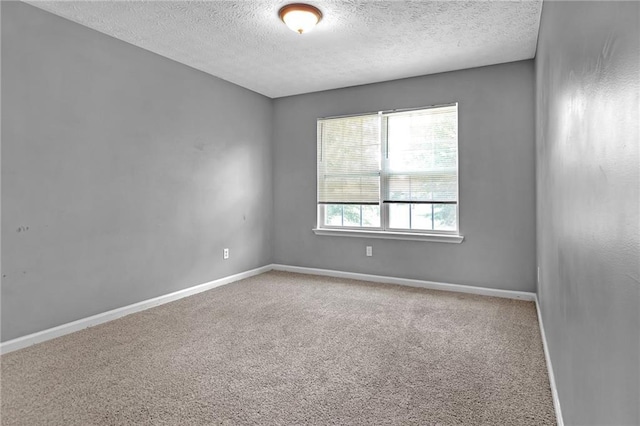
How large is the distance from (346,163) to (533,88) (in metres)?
2.27

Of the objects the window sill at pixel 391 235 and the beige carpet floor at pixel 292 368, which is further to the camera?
the window sill at pixel 391 235

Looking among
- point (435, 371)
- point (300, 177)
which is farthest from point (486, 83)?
point (435, 371)

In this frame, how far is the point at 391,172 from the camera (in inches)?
181

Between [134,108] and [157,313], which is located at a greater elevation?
[134,108]

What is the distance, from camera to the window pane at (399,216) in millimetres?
4547

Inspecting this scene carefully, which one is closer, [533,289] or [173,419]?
[173,419]

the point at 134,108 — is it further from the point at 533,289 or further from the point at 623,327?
the point at 533,289

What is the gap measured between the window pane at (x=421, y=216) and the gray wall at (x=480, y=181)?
225mm

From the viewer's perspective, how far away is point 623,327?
787 mm

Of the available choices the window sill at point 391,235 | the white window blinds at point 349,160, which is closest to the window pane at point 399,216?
the window sill at point 391,235

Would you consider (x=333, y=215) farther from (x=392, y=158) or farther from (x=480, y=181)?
(x=480, y=181)

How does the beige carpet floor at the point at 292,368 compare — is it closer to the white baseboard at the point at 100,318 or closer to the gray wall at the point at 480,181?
the white baseboard at the point at 100,318

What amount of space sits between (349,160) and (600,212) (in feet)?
13.1

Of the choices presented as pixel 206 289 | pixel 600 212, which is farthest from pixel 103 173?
pixel 600 212
